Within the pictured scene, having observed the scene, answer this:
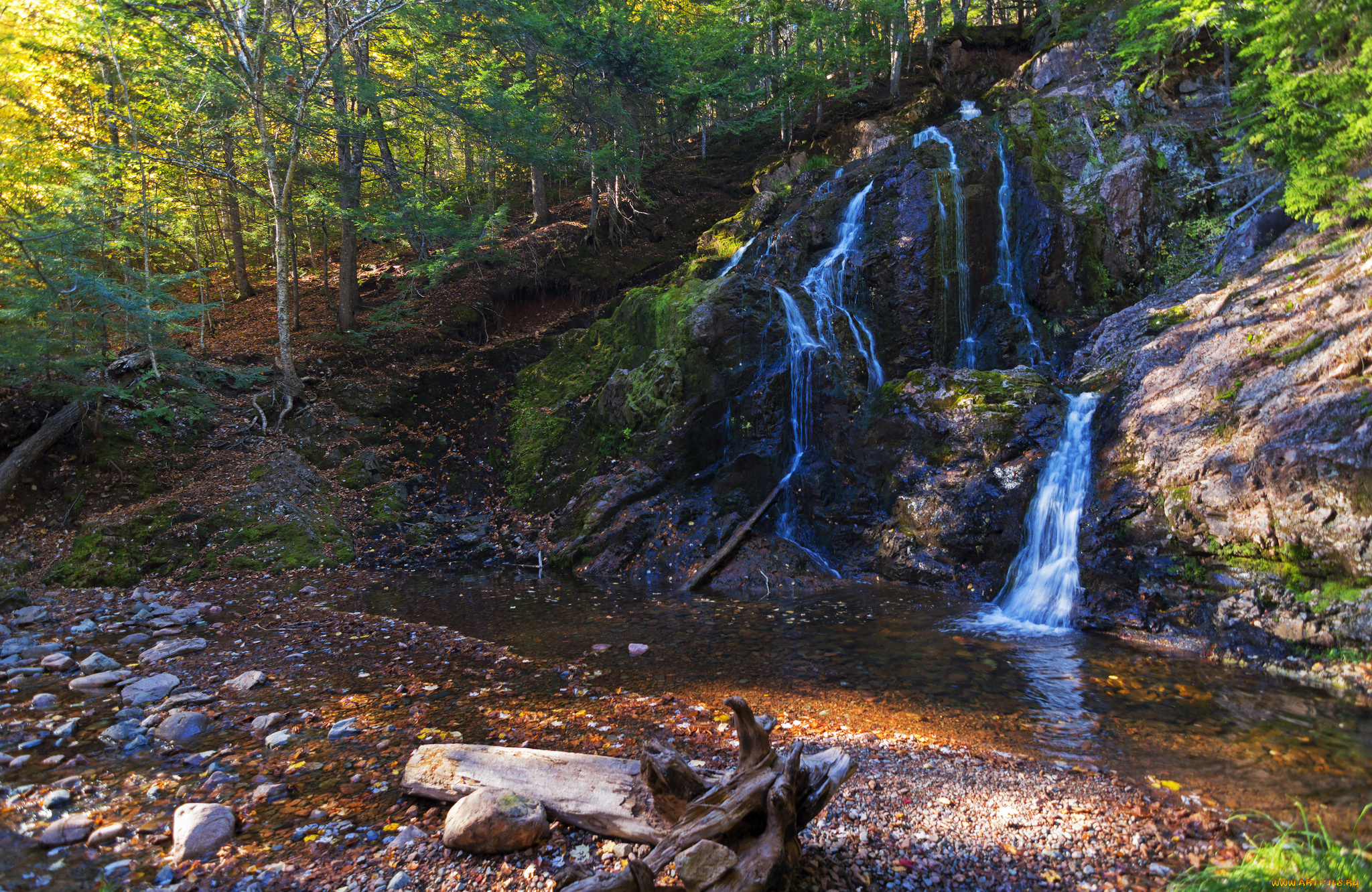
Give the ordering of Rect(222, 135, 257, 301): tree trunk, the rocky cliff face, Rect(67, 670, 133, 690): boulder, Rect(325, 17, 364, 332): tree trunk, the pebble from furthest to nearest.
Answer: Rect(222, 135, 257, 301): tree trunk
Rect(325, 17, 364, 332): tree trunk
the rocky cliff face
Rect(67, 670, 133, 690): boulder
the pebble

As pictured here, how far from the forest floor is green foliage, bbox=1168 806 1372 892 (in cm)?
26

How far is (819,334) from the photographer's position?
1270cm

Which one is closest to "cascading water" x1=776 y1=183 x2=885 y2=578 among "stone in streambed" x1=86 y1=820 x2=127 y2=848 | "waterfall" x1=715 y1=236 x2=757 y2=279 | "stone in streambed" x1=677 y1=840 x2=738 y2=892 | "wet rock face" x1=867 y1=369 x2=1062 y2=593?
"wet rock face" x1=867 y1=369 x2=1062 y2=593

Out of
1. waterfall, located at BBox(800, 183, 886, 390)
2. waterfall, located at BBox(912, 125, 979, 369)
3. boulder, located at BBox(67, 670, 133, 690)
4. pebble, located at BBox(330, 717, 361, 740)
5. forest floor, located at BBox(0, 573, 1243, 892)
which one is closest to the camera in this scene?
forest floor, located at BBox(0, 573, 1243, 892)

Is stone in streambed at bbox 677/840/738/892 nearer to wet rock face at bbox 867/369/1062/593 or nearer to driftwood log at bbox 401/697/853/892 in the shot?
driftwood log at bbox 401/697/853/892

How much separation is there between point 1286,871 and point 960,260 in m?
12.7

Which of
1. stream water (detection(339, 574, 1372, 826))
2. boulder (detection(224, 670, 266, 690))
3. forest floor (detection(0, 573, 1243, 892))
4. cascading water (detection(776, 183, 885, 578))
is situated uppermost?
cascading water (detection(776, 183, 885, 578))

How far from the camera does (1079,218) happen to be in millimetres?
13070

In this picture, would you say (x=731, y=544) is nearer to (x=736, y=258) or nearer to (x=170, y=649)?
(x=170, y=649)

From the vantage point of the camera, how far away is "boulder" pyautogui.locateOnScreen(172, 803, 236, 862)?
3.41 m

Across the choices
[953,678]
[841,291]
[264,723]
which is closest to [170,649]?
[264,723]

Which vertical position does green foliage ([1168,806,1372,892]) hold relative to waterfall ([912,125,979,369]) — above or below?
below

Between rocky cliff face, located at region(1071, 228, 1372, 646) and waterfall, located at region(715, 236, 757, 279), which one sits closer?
rocky cliff face, located at region(1071, 228, 1372, 646)

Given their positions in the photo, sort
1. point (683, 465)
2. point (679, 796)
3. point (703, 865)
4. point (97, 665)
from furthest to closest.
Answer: point (683, 465)
point (97, 665)
point (679, 796)
point (703, 865)
